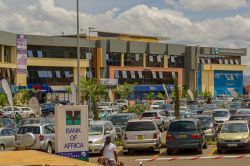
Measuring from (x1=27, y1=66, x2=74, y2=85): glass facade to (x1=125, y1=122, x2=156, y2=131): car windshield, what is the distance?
60.1 m

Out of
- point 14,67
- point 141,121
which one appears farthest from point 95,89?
point 141,121

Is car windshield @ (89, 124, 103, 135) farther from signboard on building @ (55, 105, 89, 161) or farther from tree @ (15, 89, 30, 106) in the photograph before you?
tree @ (15, 89, 30, 106)

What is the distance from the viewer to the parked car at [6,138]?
27.5 metres

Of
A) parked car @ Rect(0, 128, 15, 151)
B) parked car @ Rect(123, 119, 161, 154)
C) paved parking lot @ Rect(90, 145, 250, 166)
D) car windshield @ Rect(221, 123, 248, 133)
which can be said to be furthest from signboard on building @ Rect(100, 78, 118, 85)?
parked car @ Rect(123, 119, 161, 154)

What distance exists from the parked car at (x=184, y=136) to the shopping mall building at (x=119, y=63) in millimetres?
49505

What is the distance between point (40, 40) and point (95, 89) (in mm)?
20121

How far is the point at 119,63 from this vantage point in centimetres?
9812

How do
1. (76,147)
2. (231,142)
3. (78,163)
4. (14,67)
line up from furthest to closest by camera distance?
(14,67) < (231,142) < (76,147) < (78,163)

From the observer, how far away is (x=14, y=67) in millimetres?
78000

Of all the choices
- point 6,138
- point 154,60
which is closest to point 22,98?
point 6,138

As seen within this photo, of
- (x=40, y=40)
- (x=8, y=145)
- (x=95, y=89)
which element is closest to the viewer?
(x=8, y=145)

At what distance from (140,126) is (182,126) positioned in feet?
6.30

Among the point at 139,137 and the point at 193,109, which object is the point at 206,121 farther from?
the point at 193,109

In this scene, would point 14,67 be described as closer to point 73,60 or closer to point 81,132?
point 73,60
